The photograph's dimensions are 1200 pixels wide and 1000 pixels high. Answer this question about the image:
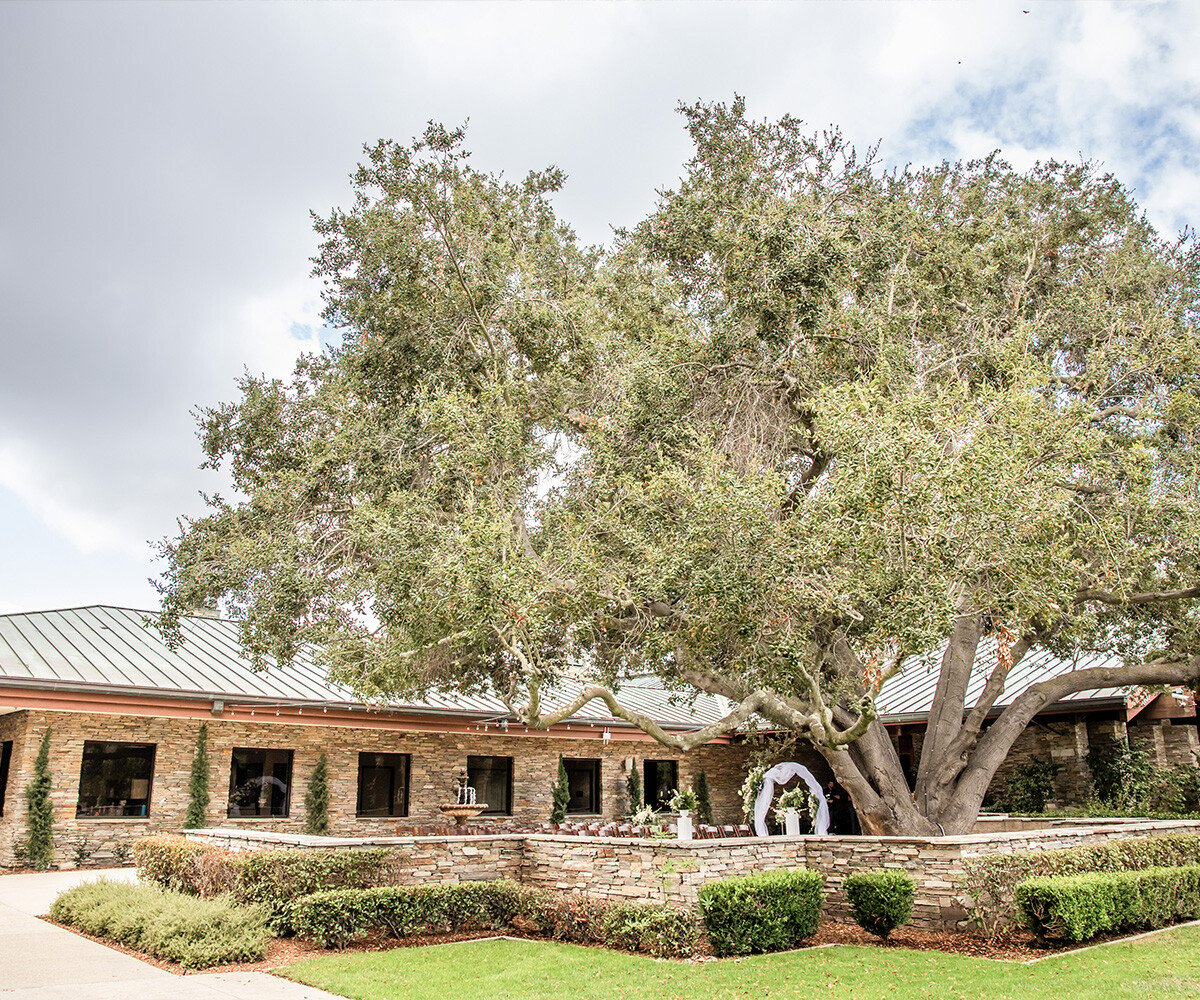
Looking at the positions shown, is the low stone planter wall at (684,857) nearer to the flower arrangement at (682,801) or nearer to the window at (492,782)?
the flower arrangement at (682,801)

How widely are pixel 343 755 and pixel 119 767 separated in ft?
13.4

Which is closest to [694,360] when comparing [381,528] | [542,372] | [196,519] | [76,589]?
[542,372]

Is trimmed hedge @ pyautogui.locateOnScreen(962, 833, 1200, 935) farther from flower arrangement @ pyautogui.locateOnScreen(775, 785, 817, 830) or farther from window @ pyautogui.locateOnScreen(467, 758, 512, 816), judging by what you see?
window @ pyautogui.locateOnScreen(467, 758, 512, 816)

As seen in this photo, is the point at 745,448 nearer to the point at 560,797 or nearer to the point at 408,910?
the point at 408,910

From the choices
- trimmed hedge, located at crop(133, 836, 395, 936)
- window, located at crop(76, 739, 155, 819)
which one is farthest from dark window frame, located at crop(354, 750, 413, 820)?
trimmed hedge, located at crop(133, 836, 395, 936)

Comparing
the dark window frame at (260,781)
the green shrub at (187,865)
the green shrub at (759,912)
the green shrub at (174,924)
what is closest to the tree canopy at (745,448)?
the green shrub at (759,912)

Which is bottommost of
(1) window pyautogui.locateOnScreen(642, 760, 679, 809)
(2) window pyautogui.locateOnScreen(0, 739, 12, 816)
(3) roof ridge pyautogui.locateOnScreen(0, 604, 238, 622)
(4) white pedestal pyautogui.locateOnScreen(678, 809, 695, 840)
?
(4) white pedestal pyautogui.locateOnScreen(678, 809, 695, 840)

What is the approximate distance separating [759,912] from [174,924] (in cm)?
602

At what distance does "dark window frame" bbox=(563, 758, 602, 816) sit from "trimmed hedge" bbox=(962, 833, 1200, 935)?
12757 millimetres

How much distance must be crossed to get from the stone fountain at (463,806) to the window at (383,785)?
1.18m

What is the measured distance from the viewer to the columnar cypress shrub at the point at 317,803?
17.5 m

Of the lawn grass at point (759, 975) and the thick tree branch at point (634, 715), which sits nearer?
the lawn grass at point (759, 975)

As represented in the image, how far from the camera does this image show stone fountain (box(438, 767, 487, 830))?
16.8 m

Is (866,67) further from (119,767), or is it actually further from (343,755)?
(119,767)
